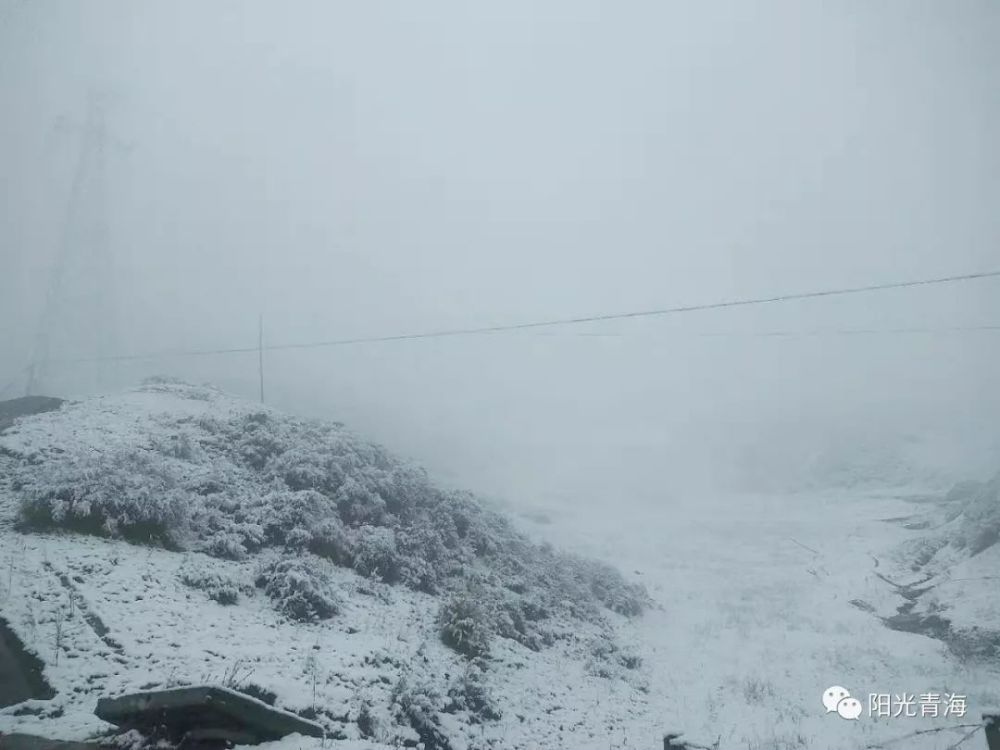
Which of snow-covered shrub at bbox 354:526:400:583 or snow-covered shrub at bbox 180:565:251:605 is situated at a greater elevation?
snow-covered shrub at bbox 180:565:251:605

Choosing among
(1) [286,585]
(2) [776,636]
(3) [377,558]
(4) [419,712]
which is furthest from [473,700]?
(2) [776,636]

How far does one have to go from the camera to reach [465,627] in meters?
13.8

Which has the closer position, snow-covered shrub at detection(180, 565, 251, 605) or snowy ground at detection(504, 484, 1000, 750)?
snow-covered shrub at detection(180, 565, 251, 605)

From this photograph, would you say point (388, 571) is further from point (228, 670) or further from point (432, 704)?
point (228, 670)

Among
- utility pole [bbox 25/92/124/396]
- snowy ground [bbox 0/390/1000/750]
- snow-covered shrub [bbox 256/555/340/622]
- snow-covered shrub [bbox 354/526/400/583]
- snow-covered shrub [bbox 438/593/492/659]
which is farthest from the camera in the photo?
utility pole [bbox 25/92/124/396]

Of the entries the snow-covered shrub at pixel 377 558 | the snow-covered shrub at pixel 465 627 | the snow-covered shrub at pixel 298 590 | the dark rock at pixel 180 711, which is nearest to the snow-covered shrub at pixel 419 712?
the snow-covered shrub at pixel 465 627

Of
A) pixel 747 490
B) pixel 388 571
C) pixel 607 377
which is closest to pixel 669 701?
pixel 388 571

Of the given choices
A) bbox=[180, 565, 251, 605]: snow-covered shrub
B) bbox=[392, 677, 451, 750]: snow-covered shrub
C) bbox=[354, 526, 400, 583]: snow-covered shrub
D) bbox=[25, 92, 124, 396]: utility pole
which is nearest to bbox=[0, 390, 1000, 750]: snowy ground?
bbox=[180, 565, 251, 605]: snow-covered shrub

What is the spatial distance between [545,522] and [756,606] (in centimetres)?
2149

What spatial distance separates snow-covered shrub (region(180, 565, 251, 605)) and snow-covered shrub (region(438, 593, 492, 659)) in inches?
194

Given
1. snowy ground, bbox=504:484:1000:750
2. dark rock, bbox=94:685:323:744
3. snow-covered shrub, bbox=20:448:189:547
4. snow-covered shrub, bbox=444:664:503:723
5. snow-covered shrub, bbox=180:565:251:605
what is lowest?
snowy ground, bbox=504:484:1000:750

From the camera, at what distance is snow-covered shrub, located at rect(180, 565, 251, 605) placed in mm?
11789

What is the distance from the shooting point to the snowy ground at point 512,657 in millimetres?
8938

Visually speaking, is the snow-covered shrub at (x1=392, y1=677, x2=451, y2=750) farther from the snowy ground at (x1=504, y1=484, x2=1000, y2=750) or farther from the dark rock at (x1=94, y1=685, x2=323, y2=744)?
the snowy ground at (x1=504, y1=484, x2=1000, y2=750)
